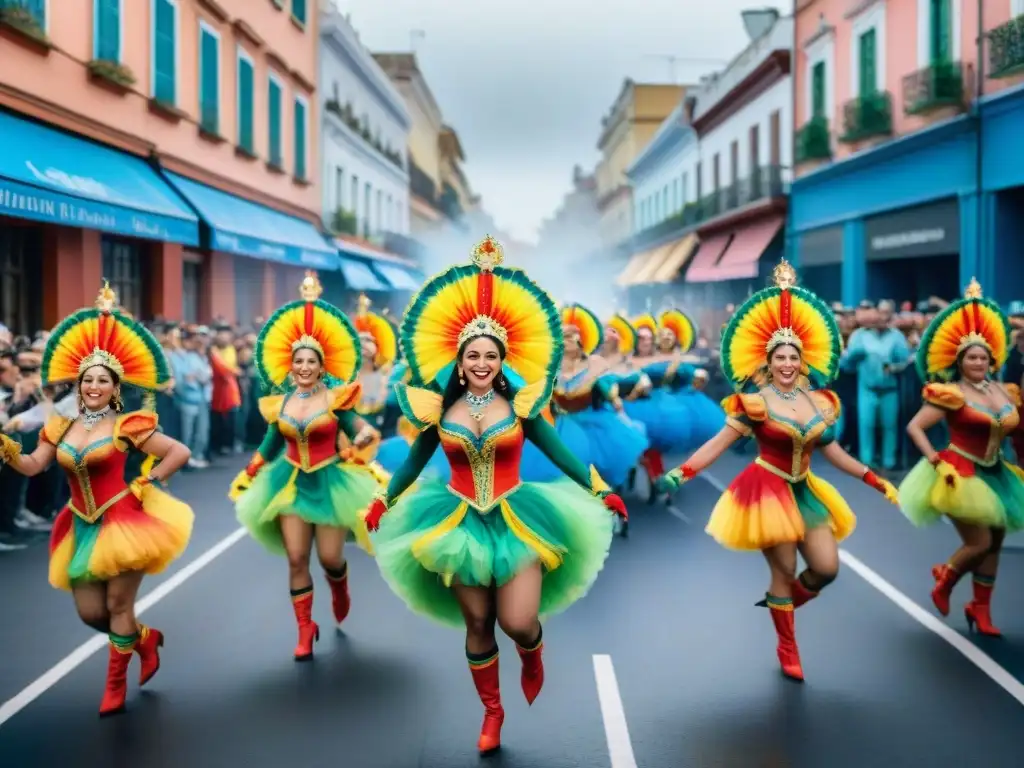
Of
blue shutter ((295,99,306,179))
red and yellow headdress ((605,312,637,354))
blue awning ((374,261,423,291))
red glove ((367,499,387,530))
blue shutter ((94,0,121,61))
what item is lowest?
red glove ((367,499,387,530))

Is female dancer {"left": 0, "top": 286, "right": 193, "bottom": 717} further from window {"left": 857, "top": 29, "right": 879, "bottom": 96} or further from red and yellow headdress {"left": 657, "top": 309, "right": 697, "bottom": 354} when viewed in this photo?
window {"left": 857, "top": 29, "right": 879, "bottom": 96}

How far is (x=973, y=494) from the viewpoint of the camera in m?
7.27

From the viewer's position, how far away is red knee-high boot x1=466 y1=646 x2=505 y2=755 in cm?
536

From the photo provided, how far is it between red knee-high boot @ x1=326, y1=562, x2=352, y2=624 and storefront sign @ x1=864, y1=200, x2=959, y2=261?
16.0 meters

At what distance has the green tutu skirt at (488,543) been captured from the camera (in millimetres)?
5430

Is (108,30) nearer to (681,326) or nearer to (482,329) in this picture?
(681,326)

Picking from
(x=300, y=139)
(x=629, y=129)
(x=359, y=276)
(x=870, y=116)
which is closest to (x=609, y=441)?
(x=870, y=116)

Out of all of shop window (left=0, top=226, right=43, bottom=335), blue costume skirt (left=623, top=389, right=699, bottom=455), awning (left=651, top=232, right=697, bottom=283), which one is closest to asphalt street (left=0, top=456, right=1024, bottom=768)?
blue costume skirt (left=623, top=389, right=699, bottom=455)

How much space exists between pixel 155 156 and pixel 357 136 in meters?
19.3

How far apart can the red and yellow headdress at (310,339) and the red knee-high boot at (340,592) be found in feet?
4.14

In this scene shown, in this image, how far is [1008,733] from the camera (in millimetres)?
5555

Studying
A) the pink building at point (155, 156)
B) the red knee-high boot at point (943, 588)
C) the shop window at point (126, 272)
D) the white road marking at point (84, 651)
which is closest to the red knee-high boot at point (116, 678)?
the white road marking at point (84, 651)

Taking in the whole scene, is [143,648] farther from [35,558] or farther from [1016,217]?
[1016,217]

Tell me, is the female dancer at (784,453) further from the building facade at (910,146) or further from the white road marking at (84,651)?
the building facade at (910,146)
